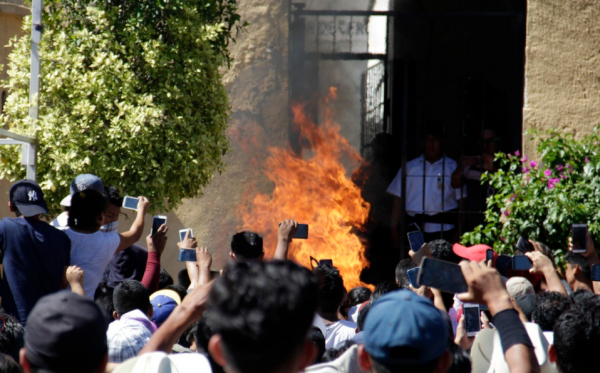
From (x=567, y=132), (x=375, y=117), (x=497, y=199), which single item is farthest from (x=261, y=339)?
(x=375, y=117)

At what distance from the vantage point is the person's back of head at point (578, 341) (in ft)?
8.83

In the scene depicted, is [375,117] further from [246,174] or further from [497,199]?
[497,199]

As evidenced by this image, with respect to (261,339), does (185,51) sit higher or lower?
higher

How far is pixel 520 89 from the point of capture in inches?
371

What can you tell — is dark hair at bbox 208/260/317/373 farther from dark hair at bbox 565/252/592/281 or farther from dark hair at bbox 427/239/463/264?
dark hair at bbox 565/252/592/281

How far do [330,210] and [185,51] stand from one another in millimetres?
3282

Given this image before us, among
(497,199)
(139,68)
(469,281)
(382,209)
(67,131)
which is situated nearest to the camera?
(469,281)

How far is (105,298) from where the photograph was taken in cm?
521

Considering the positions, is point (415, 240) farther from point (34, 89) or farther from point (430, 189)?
point (430, 189)

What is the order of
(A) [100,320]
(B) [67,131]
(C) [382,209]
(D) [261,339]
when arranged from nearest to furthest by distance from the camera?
1. (D) [261,339]
2. (A) [100,320]
3. (B) [67,131]
4. (C) [382,209]

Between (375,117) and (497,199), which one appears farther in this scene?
(375,117)

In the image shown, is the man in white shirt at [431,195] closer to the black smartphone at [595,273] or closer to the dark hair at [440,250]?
the dark hair at [440,250]

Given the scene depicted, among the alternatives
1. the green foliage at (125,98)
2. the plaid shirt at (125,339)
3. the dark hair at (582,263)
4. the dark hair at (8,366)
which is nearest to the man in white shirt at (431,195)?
the green foliage at (125,98)

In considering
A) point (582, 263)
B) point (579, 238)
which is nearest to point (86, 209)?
point (579, 238)
